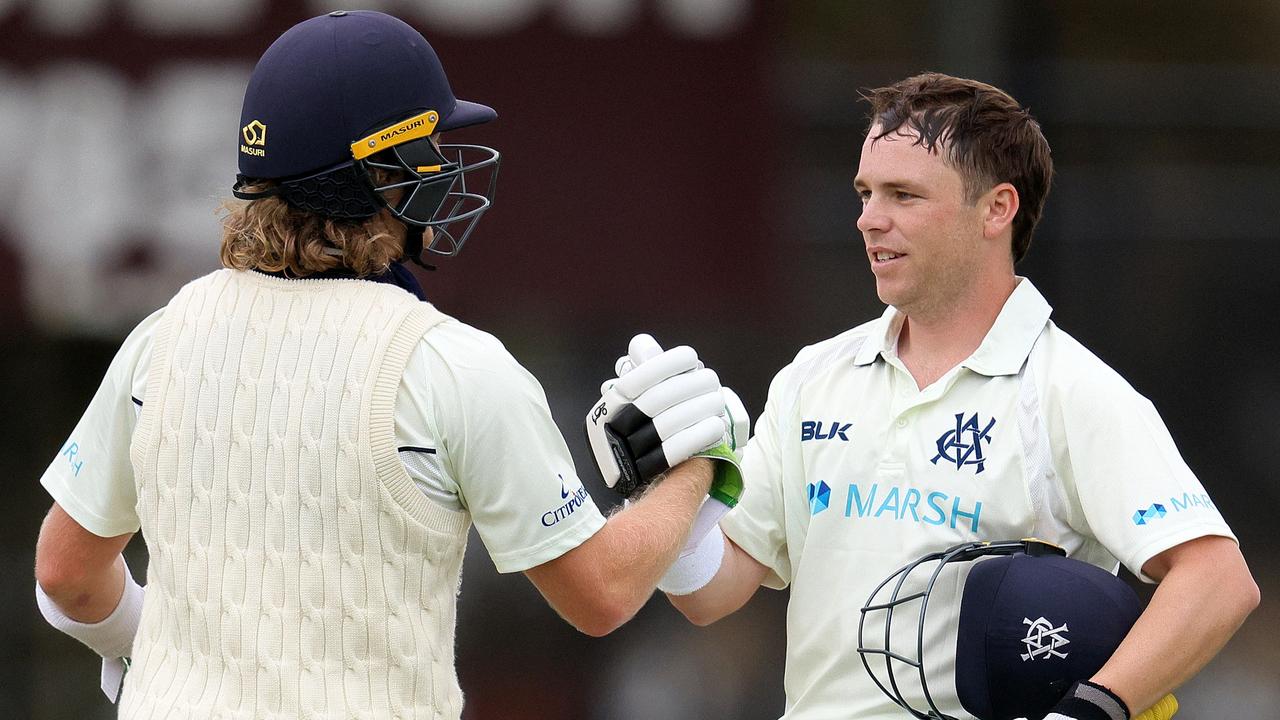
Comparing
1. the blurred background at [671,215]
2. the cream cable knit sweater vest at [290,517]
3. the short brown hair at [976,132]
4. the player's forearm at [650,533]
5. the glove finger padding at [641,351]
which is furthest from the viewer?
the blurred background at [671,215]

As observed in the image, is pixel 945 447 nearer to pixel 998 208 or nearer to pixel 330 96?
pixel 998 208

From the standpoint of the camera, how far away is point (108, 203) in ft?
13.9

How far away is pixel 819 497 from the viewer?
2.42 m

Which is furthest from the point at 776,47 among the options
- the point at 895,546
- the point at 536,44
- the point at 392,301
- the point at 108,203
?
the point at 392,301

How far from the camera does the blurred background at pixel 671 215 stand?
4.24 metres

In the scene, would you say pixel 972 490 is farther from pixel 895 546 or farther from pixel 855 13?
pixel 855 13

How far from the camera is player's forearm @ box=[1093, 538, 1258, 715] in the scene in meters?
2.10

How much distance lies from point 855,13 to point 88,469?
301 cm

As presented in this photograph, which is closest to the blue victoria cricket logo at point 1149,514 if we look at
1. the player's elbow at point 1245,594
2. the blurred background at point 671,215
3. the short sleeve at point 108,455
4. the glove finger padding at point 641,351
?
the player's elbow at point 1245,594

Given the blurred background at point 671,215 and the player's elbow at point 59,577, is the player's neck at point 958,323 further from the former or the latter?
the blurred background at point 671,215

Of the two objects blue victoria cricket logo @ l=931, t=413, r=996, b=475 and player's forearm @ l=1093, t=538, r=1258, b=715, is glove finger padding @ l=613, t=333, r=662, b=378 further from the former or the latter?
player's forearm @ l=1093, t=538, r=1258, b=715

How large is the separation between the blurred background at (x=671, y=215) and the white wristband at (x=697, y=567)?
6.31 ft

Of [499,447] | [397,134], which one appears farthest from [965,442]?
[397,134]

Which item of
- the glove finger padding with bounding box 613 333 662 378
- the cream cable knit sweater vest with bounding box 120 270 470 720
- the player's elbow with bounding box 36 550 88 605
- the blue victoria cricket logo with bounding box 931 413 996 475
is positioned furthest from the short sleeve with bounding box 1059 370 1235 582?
the player's elbow with bounding box 36 550 88 605
